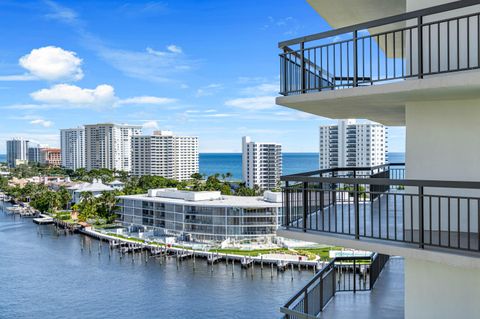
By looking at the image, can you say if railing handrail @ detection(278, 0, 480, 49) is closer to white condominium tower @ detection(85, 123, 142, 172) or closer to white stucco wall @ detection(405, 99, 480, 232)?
white stucco wall @ detection(405, 99, 480, 232)

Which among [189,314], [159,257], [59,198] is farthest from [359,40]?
[59,198]

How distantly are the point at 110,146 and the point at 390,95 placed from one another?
153m

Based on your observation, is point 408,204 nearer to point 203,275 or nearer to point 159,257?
point 203,275

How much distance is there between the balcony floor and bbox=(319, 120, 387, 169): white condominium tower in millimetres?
85730

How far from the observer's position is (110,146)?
152250 mm

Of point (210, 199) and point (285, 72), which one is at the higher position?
point (285, 72)

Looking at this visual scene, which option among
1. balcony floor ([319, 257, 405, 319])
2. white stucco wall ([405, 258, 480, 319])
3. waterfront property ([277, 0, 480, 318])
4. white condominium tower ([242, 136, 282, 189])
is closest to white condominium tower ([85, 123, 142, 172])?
white condominium tower ([242, 136, 282, 189])

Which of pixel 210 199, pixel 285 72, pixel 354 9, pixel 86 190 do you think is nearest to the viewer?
pixel 285 72

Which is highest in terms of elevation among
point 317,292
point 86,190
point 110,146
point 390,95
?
point 110,146

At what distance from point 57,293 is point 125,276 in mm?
7048

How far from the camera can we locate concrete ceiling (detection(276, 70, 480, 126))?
484 cm

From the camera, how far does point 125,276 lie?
43094 mm

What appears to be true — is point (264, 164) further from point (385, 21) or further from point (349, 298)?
point (385, 21)

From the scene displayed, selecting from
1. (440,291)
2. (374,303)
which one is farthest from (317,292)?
(440,291)
